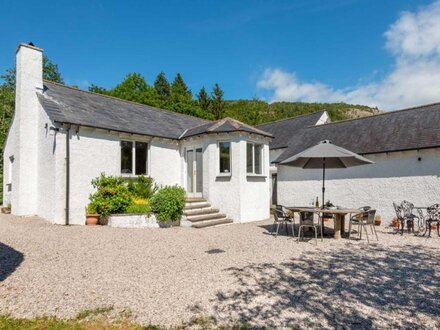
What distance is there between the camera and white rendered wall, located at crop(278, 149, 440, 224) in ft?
41.8

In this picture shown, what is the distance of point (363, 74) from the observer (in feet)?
62.2

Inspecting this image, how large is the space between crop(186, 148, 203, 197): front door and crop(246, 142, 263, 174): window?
275cm

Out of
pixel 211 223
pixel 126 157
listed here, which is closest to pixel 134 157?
pixel 126 157

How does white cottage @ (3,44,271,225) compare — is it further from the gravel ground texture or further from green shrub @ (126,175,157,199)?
the gravel ground texture

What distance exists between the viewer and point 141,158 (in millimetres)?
14859

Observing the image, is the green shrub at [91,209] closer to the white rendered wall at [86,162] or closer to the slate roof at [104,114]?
the white rendered wall at [86,162]

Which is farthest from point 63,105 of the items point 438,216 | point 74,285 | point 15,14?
point 438,216

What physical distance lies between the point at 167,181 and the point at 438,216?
12.7 metres

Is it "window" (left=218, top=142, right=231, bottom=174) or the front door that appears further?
the front door

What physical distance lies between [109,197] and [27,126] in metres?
6.32

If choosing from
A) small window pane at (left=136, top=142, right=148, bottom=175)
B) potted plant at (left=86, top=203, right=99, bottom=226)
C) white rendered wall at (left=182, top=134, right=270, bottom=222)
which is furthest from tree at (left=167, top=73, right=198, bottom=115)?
potted plant at (left=86, top=203, right=99, bottom=226)

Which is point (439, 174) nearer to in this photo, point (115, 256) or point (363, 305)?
point (363, 305)

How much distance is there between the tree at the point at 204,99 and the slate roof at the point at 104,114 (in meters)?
26.1

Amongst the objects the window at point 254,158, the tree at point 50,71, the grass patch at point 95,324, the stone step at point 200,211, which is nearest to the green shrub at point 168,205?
the stone step at point 200,211
